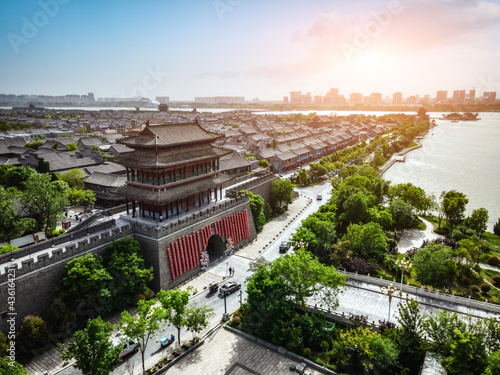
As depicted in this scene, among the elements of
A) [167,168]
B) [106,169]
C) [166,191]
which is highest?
[167,168]

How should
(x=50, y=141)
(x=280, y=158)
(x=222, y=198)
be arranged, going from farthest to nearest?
(x=50, y=141) < (x=280, y=158) < (x=222, y=198)

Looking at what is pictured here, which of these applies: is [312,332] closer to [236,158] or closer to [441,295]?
[441,295]

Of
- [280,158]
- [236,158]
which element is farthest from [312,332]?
[280,158]

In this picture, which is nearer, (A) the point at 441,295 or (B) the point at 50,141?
(A) the point at 441,295

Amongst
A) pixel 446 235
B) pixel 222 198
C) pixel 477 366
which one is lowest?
pixel 446 235

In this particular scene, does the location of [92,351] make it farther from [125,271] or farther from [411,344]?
[411,344]

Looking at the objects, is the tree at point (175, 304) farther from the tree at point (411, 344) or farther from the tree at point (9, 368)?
the tree at point (411, 344)

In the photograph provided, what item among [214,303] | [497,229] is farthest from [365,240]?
[497,229]

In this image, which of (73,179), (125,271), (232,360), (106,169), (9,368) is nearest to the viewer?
(9,368)
